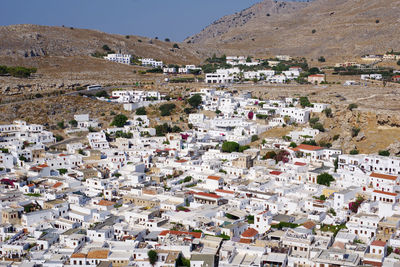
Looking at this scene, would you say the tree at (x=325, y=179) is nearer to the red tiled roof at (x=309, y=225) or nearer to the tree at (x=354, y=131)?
the red tiled roof at (x=309, y=225)

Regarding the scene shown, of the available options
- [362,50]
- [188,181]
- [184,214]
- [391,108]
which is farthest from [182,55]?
[184,214]

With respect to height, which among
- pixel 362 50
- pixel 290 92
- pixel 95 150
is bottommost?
pixel 95 150

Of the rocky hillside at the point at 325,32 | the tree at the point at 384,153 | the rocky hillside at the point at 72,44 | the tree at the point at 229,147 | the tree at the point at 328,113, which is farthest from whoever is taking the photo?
the rocky hillside at the point at 325,32

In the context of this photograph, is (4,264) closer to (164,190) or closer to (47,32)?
(164,190)

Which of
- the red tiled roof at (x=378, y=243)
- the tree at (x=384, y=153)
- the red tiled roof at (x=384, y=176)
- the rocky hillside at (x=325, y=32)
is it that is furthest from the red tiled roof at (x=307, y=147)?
the rocky hillside at (x=325, y=32)

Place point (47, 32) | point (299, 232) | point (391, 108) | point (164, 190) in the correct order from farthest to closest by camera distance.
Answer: point (47, 32), point (391, 108), point (164, 190), point (299, 232)

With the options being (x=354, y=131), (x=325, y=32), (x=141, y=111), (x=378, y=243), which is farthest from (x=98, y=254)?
(x=325, y=32)

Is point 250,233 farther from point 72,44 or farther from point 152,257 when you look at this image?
point 72,44
